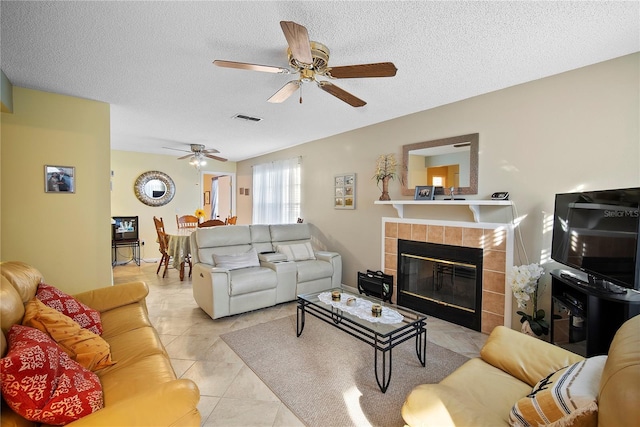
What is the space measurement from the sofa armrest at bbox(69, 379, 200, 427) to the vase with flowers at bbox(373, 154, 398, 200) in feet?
10.5

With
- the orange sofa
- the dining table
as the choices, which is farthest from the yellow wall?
the dining table

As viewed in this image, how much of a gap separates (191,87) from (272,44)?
122 centimetres

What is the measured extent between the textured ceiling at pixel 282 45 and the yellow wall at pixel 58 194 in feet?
0.84

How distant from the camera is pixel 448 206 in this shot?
11.1 feet

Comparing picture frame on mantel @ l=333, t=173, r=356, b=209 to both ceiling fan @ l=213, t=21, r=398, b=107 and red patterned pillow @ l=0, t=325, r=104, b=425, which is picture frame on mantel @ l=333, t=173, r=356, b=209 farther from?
red patterned pillow @ l=0, t=325, r=104, b=425

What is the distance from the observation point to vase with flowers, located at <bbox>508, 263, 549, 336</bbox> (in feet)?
8.22

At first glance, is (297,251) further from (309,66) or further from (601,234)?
(601,234)

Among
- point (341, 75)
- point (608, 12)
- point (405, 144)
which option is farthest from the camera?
point (405, 144)

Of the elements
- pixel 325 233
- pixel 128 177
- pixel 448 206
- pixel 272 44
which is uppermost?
pixel 272 44

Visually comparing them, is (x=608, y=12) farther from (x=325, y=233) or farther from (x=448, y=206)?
(x=325, y=233)

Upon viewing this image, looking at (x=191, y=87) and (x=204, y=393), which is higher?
(x=191, y=87)

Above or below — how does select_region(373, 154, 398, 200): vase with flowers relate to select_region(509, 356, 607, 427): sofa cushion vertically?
above

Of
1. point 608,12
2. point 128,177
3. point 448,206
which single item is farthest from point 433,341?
point 128,177

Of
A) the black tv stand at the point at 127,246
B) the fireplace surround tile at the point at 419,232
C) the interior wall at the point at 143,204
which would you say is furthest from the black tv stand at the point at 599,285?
the black tv stand at the point at 127,246
